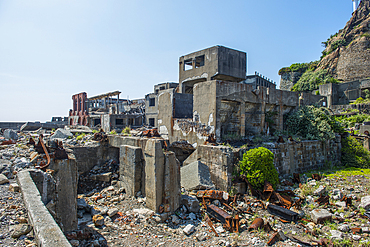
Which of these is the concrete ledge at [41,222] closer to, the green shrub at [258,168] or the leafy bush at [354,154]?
the green shrub at [258,168]

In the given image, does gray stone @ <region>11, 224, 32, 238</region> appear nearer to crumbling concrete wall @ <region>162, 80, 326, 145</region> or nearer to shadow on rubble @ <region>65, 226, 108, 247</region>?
shadow on rubble @ <region>65, 226, 108, 247</region>

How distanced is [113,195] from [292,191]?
23.6 feet

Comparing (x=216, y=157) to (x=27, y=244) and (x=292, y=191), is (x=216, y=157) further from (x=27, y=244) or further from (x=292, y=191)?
(x=27, y=244)

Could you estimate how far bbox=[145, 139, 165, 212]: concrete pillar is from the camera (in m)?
6.35

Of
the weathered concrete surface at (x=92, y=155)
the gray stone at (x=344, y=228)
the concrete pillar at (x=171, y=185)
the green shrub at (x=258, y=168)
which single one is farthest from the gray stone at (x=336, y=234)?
the weathered concrete surface at (x=92, y=155)

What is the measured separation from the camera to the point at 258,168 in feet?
26.6

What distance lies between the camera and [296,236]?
5926 millimetres

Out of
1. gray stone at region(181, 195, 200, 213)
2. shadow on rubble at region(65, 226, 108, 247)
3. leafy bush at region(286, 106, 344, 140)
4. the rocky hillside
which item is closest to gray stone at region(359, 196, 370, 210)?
leafy bush at region(286, 106, 344, 140)

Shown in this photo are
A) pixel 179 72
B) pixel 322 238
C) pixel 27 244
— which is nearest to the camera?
pixel 27 244

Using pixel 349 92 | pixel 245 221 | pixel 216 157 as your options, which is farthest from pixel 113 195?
pixel 349 92

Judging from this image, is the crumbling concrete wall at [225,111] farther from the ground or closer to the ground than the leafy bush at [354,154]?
farther from the ground

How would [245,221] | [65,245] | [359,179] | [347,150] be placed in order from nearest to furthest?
[65,245] < [245,221] < [359,179] < [347,150]

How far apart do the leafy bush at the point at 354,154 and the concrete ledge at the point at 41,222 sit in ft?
50.8

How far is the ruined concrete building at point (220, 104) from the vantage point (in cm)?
1023
